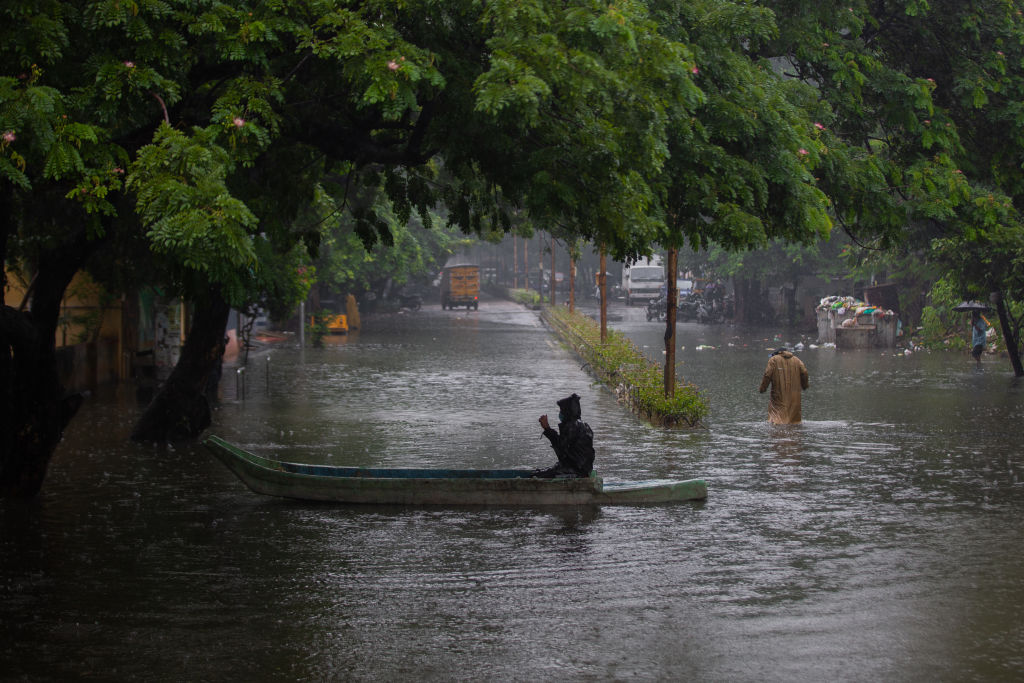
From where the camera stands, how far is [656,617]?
7613 mm

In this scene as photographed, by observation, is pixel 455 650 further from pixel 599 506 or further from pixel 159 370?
pixel 159 370

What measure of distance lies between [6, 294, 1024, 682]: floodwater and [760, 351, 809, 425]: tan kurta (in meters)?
0.32

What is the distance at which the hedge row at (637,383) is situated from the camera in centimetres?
1720

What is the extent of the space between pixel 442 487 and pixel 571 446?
4.23 feet

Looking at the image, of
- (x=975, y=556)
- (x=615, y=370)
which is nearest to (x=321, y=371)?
(x=615, y=370)

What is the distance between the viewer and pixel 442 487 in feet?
36.0

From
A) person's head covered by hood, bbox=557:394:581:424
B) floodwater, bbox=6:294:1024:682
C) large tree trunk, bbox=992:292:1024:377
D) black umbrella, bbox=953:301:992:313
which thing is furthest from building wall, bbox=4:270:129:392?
black umbrella, bbox=953:301:992:313

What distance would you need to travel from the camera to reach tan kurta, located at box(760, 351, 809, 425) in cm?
1680

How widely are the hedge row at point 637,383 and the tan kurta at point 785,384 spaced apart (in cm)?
107

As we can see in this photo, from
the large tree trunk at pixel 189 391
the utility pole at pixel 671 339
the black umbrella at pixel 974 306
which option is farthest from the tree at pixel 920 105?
the black umbrella at pixel 974 306

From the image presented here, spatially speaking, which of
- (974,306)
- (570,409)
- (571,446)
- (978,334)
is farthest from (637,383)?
(978,334)

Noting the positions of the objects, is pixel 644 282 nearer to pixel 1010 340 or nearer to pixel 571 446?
pixel 1010 340

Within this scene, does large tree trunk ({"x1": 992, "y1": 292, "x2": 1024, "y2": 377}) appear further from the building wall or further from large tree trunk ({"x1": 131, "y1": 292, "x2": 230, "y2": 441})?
the building wall

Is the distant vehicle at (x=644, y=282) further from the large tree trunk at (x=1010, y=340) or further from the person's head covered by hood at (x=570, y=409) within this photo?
the person's head covered by hood at (x=570, y=409)
